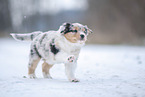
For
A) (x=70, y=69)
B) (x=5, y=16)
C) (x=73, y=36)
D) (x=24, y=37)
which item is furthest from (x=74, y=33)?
(x=5, y=16)

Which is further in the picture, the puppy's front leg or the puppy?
the puppy's front leg

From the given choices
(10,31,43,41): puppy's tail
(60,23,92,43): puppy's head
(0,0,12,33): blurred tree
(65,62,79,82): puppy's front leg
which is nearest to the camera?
(60,23,92,43): puppy's head

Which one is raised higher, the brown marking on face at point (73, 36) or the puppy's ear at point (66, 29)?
the puppy's ear at point (66, 29)

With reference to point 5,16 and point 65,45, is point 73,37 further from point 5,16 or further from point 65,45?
point 5,16

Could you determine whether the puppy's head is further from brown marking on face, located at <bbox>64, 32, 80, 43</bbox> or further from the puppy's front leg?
the puppy's front leg

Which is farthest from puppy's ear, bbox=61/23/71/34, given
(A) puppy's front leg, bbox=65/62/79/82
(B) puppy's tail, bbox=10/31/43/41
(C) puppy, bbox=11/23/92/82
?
(B) puppy's tail, bbox=10/31/43/41

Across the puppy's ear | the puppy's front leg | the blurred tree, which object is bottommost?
the puppy's front leg

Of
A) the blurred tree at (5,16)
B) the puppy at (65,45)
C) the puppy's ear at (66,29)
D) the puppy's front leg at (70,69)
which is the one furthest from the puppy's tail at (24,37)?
the blurred tree at (5,16)

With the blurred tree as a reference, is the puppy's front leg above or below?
below

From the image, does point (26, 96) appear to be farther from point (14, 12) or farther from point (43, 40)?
point (14, 12)

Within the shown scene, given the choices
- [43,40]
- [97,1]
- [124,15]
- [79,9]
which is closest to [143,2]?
[124,15]

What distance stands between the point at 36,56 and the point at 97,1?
45.4ft

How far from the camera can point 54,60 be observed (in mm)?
3689

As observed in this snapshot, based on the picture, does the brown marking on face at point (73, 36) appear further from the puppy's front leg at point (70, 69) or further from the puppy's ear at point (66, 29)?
the puppy's front leg at point (70, 69)
